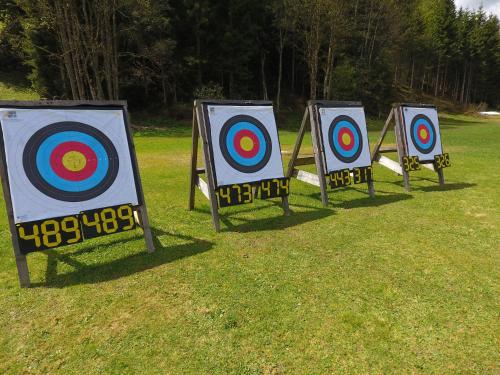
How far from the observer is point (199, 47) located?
26266mm

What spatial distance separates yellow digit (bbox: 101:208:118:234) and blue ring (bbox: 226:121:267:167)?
6.25ft

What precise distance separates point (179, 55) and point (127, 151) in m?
A: 24.4

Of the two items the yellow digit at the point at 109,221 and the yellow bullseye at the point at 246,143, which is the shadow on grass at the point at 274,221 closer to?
the yellow bullseye at the point at 246,143

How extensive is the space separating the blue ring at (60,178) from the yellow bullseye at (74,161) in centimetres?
14

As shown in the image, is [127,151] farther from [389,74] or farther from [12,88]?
[389,74]

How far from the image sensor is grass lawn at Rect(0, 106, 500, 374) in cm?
240

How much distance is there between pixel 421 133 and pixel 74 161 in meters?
6.73

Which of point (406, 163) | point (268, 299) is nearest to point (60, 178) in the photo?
point (268, 299)

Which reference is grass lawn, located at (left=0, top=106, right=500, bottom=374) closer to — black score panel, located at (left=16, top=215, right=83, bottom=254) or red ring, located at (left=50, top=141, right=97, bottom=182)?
black score panel, located at (left=16, top=215, right=83, bottom=254)

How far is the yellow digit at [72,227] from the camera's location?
364 centimetres

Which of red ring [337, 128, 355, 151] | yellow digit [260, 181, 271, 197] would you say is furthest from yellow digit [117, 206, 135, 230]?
red ring [337, 128, 355, 151]

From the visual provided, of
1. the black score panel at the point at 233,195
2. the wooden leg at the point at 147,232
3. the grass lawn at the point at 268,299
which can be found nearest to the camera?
the grass lawn at the point at 268,299

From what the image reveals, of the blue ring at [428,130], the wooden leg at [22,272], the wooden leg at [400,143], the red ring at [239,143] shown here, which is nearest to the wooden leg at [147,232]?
the wooden leg at [22,272]

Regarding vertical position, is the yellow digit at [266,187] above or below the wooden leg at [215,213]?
above
